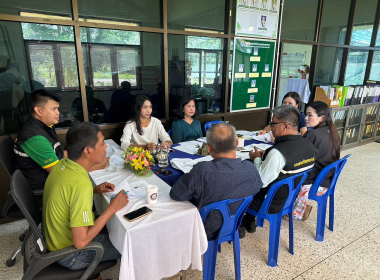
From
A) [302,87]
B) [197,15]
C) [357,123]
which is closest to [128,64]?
[197,15]

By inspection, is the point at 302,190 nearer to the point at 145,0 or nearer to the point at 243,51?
the point at 243,51

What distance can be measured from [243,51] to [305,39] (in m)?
1.54

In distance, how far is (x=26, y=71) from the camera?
102 inches

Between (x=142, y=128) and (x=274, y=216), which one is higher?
(x=142, y=128)

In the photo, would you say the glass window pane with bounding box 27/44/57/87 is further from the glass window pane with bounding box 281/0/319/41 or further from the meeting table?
the glass window pane with bounding box 281/0/319/41

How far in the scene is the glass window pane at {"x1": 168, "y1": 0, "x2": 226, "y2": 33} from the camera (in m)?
3.31

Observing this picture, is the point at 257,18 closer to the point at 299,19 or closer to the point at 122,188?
the point at 299,19

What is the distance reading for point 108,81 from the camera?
3.08 meters

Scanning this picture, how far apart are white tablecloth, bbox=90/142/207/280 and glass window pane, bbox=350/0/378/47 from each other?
5.72 m

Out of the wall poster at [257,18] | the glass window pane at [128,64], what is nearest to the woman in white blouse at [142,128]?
the glass window pane at [128,64]

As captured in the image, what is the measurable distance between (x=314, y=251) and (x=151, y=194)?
1.73m

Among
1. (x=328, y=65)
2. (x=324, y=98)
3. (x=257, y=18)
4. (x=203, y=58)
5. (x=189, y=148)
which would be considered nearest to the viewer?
Result: (x=189, y=148)

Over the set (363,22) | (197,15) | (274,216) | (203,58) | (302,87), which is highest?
(363,22)

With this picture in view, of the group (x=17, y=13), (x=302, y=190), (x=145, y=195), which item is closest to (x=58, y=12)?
(x=17, y=13)
